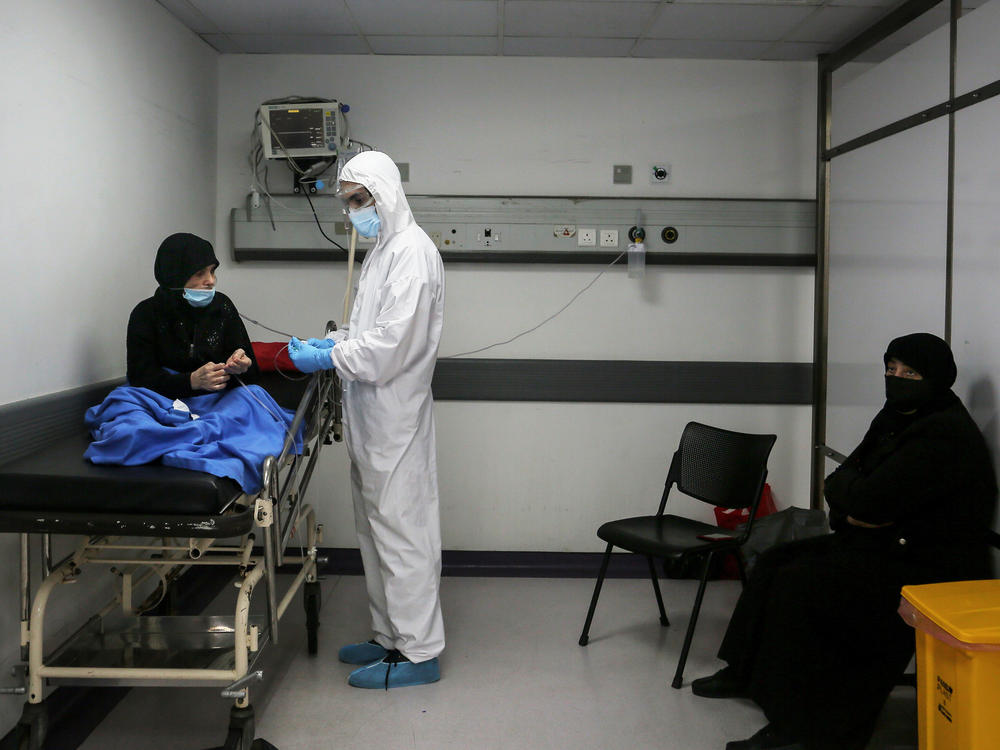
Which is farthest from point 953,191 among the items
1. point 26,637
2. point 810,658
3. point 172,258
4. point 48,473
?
point 26,637

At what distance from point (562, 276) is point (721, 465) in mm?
1171

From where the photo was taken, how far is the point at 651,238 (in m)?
3.65

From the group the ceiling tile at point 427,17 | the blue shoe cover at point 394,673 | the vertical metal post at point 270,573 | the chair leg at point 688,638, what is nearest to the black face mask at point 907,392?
the chair leg at point 688,638

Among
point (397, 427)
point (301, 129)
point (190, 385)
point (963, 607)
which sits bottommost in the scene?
point (963, 607)

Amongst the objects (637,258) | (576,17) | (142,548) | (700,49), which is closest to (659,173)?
(637,258)

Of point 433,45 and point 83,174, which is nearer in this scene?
point 83,174

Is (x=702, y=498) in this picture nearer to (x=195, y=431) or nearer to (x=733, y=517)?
(x=733, y=517)

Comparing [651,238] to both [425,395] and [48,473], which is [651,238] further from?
[48,473]

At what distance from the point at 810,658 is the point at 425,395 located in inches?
53.9

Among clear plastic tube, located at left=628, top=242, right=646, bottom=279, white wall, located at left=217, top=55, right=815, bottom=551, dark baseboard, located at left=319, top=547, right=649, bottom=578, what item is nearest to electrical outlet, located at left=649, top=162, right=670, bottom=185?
white wall, located at left=217, top=55, right=815, bottom=551

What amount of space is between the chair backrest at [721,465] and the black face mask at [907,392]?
1.54ft

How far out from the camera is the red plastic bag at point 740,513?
3604 mm

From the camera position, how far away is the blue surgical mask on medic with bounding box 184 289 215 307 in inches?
94.0

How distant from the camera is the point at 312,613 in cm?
288
